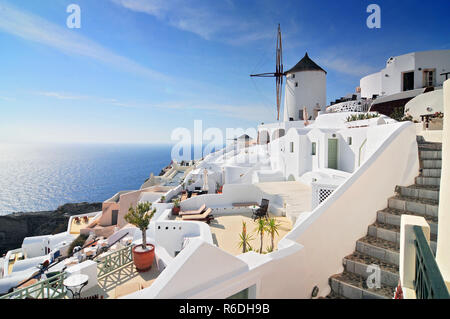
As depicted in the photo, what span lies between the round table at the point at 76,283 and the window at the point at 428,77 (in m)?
26.5

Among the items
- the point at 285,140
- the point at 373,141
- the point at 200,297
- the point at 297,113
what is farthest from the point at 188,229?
the point at 297,113

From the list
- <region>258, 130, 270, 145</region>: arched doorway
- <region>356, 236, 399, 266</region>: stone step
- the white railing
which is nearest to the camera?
<region>356, 236, 399, 266</region>: stone step

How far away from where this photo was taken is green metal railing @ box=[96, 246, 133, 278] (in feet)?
22.2

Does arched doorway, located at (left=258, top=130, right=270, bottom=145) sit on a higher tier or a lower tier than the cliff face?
Result: higher

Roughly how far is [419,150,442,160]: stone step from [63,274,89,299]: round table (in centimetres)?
804

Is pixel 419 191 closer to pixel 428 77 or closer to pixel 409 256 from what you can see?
pixel 409 256

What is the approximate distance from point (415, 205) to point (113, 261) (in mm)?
7665

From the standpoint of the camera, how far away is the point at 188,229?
10.0 meters

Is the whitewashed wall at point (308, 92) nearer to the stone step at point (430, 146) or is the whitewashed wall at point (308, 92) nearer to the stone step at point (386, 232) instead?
the stone step at point (430, 146)

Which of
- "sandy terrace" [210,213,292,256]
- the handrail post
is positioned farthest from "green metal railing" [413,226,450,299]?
"sandy terrace" [210,213,292,256]

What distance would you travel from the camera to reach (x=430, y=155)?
16.4ft

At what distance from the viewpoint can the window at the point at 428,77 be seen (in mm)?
19844

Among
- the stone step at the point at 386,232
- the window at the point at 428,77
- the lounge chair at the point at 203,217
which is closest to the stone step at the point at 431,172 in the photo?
the stone step at the point at 386,232

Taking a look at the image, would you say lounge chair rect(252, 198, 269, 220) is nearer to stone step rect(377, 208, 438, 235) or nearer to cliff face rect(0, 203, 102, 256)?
stone step rect(377, 208, 438, 235)
